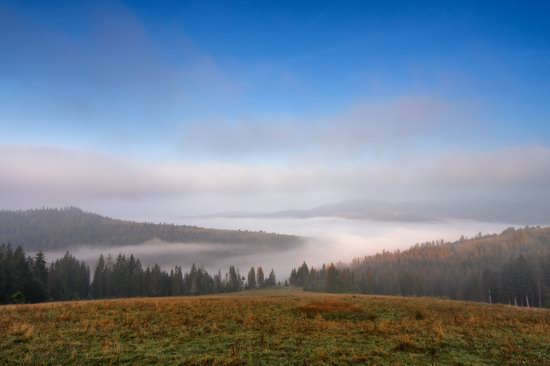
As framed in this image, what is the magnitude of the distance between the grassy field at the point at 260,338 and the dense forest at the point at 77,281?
4455 cm

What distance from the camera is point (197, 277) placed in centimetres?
11988

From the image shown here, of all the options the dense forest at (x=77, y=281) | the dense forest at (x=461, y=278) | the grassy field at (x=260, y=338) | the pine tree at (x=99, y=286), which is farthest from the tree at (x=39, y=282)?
the dense forest at (x=461, y=278)

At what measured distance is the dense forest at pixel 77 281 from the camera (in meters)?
59.4

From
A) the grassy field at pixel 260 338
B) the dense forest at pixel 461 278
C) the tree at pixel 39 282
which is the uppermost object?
the grassy field at pixel 260 338

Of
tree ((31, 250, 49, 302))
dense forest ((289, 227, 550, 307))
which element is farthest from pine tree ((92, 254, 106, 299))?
dense forest ((289, 227, 550, 307))

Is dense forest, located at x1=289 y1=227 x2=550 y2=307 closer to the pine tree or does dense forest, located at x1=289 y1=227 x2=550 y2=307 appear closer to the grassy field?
the pine tree

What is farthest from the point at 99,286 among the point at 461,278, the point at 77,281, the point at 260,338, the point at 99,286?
the point at 461,278

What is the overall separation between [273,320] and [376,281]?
13314cm

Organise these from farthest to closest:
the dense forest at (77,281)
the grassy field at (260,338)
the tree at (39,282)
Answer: the tree at (39,282), the dense forest at (77,281), the grassy field at (260,338)

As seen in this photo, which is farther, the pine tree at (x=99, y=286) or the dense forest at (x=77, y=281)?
the pine tree at (x=99, y=286)

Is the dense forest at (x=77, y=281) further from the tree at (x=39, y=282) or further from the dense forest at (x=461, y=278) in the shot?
the dense forest at (x=461, y=278)

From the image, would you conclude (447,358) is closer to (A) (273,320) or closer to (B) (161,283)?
(A) (273,320)

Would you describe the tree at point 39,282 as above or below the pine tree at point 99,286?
above

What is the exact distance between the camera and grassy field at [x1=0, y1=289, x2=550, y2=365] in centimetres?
1306
